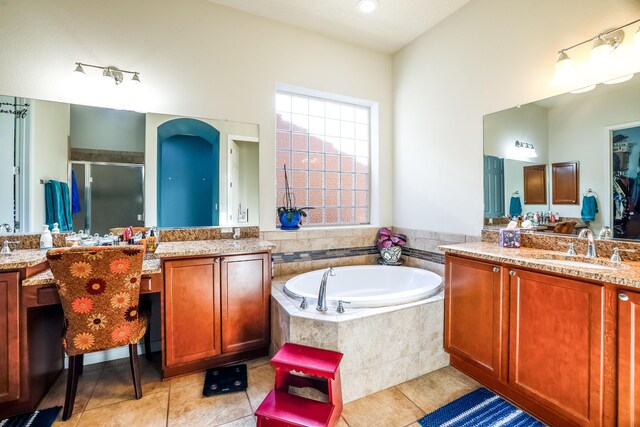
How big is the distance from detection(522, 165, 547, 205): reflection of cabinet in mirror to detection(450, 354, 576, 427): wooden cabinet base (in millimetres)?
1312

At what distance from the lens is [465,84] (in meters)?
2.64

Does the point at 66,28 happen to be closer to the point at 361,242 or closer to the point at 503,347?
the point at 361,242

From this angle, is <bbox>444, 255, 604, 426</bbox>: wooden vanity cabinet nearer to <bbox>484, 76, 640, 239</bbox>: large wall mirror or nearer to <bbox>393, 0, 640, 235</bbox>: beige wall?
<bbox>484, 76, 640, 239</bbox>: large wall mirror

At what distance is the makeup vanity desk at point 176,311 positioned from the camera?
1676 mm

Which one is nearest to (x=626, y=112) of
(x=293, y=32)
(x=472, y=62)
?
(x=472, y=62)

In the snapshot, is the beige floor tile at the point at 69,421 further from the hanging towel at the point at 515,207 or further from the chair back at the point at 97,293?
the hanging towel at the point at 515,207

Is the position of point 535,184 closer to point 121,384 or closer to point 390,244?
point 390,244

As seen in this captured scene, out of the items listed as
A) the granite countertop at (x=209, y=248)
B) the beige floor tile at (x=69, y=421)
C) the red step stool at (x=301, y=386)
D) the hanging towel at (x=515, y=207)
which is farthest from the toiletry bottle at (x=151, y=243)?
the hanging towel at (x=515, y=207)

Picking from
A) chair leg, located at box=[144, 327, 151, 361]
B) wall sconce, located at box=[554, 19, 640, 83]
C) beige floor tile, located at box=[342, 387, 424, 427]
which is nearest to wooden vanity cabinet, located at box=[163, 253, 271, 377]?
chair leg, located at box=[144, 327, 151, 361]

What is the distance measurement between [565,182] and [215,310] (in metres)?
2.69

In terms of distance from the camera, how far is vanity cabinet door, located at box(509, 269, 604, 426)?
A: 1.41m

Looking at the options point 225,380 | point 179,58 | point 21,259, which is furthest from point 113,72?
point 225,380

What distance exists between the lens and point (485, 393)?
1.92 m

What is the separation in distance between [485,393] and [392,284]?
1.24m
